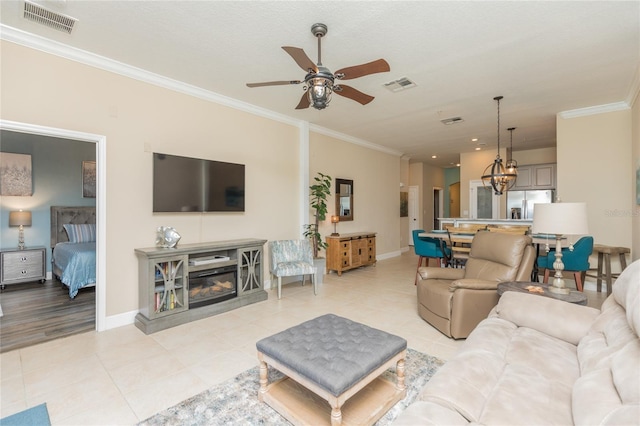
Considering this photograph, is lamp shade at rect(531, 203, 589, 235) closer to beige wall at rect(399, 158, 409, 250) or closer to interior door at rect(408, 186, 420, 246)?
beige wall at rect(399, 158, 409, 250)

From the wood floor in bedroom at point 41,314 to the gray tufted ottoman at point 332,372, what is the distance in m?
2.57

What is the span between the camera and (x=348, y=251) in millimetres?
6219

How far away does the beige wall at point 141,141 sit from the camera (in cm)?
294

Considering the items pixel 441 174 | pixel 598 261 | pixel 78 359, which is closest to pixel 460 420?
pixel 78 359

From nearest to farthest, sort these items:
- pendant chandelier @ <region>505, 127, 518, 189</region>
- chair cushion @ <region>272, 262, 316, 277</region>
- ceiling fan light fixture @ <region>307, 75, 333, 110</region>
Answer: ceiling fan light fixture @ <region>307, 75, 333, 110</region>, chair cushion @ <region>272, 262, 316, 277</region>, pendant chandelier @ <region>505, 127, 518, 189</region>

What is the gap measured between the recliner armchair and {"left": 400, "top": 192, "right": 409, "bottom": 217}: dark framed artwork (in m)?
5.72

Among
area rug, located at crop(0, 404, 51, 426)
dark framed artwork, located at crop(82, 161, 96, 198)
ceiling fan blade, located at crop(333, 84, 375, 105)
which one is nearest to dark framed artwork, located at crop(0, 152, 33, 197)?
dark framed artwork, located at crop(82, 161, 96, 198)

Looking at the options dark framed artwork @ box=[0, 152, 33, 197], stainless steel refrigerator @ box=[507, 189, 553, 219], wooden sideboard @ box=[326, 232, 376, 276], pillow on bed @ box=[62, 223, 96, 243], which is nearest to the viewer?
dark framed artwork @ box=[0, 152, 33, 197]

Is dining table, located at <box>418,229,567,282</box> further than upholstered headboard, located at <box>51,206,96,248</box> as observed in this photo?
No

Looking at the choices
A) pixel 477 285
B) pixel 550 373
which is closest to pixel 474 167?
pixel 477 285

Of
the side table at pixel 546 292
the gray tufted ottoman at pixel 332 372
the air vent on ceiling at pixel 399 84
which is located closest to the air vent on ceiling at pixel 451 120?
the air vent on ceiling at pixel 399 84

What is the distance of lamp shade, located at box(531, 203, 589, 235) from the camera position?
248 centimetres

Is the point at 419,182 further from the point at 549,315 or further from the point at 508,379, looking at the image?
the point at 508,379

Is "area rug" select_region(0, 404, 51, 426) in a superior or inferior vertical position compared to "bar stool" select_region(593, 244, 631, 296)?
inferior
